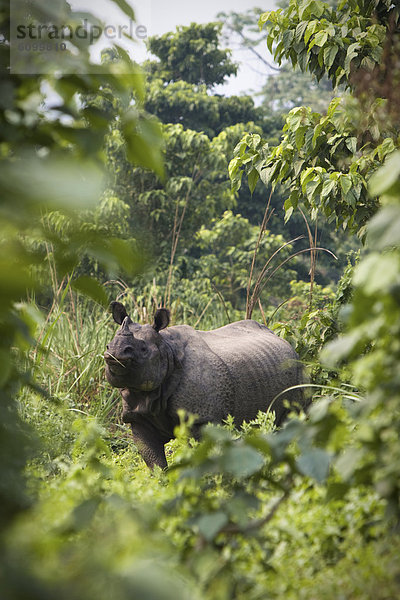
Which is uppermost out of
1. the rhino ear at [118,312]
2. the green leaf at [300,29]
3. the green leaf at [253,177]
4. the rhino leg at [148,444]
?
the green leaf at [300,29]

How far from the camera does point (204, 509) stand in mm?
1487

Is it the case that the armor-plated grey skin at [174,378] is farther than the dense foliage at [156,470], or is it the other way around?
the armor-plated grey skin at [174,378]

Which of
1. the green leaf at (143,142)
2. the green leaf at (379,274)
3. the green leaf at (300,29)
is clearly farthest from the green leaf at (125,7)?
the green leaf at (300,29)

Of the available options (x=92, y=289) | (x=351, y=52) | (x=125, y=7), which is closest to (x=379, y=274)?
(x=92, y=289)

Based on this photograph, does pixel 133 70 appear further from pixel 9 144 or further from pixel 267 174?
pixel 267 174

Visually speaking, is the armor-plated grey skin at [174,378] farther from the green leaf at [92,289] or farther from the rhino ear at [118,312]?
the green leaf at [92,289]

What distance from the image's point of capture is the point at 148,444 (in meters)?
3.73

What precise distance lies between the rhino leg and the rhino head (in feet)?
0.96

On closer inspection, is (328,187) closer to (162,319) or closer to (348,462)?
(162,319)

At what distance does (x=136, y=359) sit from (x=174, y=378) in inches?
11.1

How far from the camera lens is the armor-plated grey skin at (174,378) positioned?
3469 mm

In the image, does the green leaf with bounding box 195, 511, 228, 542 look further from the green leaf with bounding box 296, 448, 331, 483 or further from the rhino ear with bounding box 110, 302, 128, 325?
the rhino ear with bounding box 110, 302, 128, 325

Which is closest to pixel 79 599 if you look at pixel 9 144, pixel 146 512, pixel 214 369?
pixel 146 512

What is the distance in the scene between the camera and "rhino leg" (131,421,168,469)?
372cm
